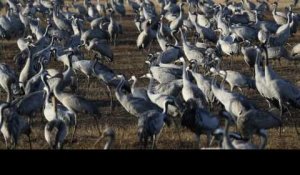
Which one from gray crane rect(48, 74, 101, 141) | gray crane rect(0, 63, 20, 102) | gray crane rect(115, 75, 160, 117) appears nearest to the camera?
gray crane rect(115, 75, 160, 117)

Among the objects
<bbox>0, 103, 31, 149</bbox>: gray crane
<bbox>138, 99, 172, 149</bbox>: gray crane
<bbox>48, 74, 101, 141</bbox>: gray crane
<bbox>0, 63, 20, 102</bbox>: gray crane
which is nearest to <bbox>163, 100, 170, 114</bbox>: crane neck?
<bbox>138, 99, 172, 149</bbox>: gray crane

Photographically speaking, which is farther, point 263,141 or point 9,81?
point 9,81

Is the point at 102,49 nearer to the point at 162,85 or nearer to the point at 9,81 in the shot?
the point at 9,81

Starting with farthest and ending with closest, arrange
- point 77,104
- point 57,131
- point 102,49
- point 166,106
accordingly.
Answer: point 102,49, point 77,104, point 166,106, point 57,131

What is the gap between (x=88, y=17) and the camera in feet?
77.6

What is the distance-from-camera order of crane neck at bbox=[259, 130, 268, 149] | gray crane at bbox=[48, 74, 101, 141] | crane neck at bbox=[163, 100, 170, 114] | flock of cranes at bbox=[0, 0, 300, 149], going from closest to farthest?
1. crane neck at bbox=[259, 130, 268, 149]
2. flock of cranes at bbox=[0, 0, 300, 149]
3. crane neck at bbox=[163, 100, 170, 114]
4. gray crane at bbox=[48, 74, 101, 141]

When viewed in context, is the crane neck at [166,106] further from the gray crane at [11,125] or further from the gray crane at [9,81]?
the gray crane at [9,81]

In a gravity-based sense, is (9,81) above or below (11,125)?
below

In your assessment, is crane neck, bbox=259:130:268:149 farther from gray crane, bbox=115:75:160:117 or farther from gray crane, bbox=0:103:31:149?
gray crane, bbox=0:103:31:149

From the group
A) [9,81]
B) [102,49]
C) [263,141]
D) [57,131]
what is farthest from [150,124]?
[102,49]

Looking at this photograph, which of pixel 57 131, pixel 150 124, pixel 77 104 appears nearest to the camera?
pixel 57 131

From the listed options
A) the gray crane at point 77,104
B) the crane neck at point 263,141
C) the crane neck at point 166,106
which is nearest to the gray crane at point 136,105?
the crane neck at point 166,106
